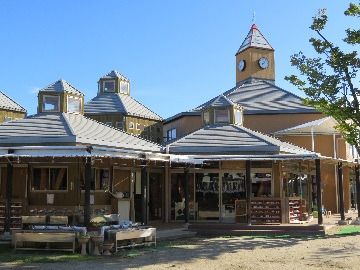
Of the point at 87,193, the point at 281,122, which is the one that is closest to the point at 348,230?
the point at 87,193

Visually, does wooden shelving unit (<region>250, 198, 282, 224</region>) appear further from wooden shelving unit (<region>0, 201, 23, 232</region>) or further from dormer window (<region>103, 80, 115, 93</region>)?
dormer window (<region>103, 80, 115, 93</region>)

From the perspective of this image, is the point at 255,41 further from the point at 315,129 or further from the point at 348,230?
the point at 348,230

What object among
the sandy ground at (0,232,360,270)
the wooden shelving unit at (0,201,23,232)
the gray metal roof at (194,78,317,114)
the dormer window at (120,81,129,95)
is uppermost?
the dormer window at (120,81,129,95)

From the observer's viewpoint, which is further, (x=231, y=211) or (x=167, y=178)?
(x=167, y=178)

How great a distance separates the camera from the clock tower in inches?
1398

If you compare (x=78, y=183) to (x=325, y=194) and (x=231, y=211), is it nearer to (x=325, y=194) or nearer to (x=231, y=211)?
(x=231, y=211)

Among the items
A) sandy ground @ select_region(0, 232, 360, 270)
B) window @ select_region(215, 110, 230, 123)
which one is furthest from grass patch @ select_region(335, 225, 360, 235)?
window @ select_region(215, 110, 230, 123)

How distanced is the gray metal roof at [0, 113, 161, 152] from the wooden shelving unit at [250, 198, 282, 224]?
4.53 m

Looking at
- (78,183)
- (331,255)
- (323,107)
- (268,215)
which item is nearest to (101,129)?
(78,183)

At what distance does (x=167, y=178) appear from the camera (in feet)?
70.0

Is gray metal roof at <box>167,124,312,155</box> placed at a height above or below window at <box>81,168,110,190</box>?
above

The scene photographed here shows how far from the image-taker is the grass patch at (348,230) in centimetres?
1700

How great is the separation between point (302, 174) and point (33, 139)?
466 inches

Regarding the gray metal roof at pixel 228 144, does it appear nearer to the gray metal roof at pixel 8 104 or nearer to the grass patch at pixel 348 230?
the grass patch at pixel 348 230
